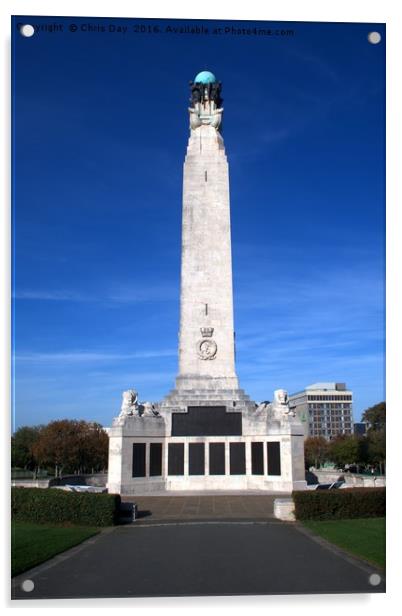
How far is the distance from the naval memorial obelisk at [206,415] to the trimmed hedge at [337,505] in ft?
38.8

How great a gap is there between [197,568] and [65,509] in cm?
927

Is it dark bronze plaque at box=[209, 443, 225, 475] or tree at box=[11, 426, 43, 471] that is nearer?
dark bronze plaque at box=[209, 443, 225, 475]

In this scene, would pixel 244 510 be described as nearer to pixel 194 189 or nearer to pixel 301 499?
pixel 301 499

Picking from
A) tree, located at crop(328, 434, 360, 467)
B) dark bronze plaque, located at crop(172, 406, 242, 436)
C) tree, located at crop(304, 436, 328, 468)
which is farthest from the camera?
tree, located at crop(304, 436, 328, 468)

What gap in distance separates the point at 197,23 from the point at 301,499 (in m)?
15.6

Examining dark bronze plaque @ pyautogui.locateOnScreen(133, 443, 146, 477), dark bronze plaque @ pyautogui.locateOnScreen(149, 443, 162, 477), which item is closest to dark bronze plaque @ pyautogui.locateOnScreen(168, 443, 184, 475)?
dark bronze plaque @ pyautogui.locateOnScreen(149, 443, 162, 477)

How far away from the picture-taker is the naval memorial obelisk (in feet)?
105

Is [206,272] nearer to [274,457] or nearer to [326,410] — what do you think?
[274,457]

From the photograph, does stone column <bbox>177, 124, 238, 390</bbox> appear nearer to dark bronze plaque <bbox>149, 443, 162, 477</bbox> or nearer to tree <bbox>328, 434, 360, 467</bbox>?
dark bronze plaque <bbox>149, 443, 162, 477</bbox>

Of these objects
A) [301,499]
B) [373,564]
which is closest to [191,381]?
[301,499]

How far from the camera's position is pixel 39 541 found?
48.2 ft

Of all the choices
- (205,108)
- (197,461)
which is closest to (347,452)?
(197,461)

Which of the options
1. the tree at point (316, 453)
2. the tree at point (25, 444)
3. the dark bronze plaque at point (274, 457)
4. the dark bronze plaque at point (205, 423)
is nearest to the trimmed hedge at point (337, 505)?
the dark bronze plaque at point (274, 457)

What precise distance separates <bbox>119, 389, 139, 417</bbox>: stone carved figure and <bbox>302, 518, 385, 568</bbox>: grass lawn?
51.5 ft
